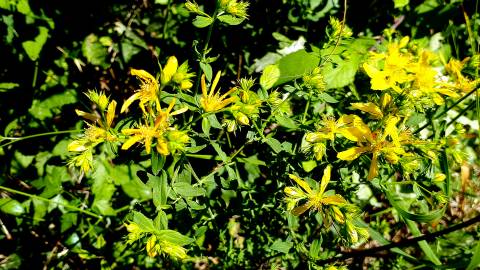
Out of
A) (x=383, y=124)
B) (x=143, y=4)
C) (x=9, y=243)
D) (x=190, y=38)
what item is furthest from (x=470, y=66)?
(x=9, y=243)

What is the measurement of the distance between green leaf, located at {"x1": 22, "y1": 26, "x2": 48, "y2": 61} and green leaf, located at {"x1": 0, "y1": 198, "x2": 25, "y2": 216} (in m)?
0.75

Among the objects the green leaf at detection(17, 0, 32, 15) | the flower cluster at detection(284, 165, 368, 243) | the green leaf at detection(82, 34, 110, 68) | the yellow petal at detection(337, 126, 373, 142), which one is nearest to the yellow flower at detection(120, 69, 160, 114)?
the flower cluster at detection(284, 165, 368, 243)

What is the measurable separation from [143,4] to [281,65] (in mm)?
1083

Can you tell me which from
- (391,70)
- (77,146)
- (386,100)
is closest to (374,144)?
(386,100)

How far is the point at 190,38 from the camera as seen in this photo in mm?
2295

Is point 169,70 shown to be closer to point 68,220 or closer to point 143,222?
point 143,222

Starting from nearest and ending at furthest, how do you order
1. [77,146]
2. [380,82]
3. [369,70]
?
[77,146], [380,82], [369,70]

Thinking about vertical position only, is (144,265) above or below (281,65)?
below

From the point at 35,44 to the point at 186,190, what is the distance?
134 cm

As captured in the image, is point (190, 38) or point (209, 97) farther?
point (190, 38)

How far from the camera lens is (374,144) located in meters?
1.42

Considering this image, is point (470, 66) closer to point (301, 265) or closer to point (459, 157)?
point (459, 157)

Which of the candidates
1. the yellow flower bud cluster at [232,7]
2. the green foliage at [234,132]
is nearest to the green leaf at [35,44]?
the green foliage at [234,132]

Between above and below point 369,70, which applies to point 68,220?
below
